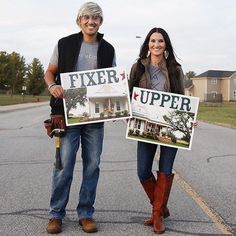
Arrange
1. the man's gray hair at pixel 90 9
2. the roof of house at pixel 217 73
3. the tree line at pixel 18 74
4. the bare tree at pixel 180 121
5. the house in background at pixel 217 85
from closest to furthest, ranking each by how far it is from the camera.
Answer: the man's gray hair at pixel 90 9, the bare tree at pixel 180 121, the tree line at pixel 18 74, the house in background at pixel 217 85, the roof of house at pixel 217 73

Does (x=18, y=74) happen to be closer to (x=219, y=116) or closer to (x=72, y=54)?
(x=219, y=116)

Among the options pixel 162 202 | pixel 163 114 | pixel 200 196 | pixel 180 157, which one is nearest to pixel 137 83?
pixel 163 114

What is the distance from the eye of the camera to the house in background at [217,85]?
304ft

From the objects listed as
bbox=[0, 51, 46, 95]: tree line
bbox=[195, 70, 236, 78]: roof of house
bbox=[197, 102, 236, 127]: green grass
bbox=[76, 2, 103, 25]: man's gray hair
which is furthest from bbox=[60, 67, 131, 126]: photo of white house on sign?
bbox=[195, 70, 236, 78]: roof of house

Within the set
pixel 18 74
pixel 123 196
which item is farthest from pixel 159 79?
pixel 18 74

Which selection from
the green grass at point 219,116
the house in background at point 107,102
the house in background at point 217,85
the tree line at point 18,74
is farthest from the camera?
the house in background at point 217,85

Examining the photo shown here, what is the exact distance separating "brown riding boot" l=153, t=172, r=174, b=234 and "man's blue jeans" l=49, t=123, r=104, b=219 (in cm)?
63

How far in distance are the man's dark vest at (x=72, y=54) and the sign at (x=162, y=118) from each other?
42cm

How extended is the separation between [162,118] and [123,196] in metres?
1.87

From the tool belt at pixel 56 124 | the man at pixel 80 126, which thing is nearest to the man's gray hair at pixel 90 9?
the man at pixel 80 126

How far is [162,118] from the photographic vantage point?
489cm

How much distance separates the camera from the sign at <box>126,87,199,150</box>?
15.8ft

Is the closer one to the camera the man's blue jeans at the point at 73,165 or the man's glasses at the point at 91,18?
the man's glasses at the point at 91,18

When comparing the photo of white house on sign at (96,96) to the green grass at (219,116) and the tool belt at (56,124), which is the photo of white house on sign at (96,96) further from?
the green grass at (219,116)
